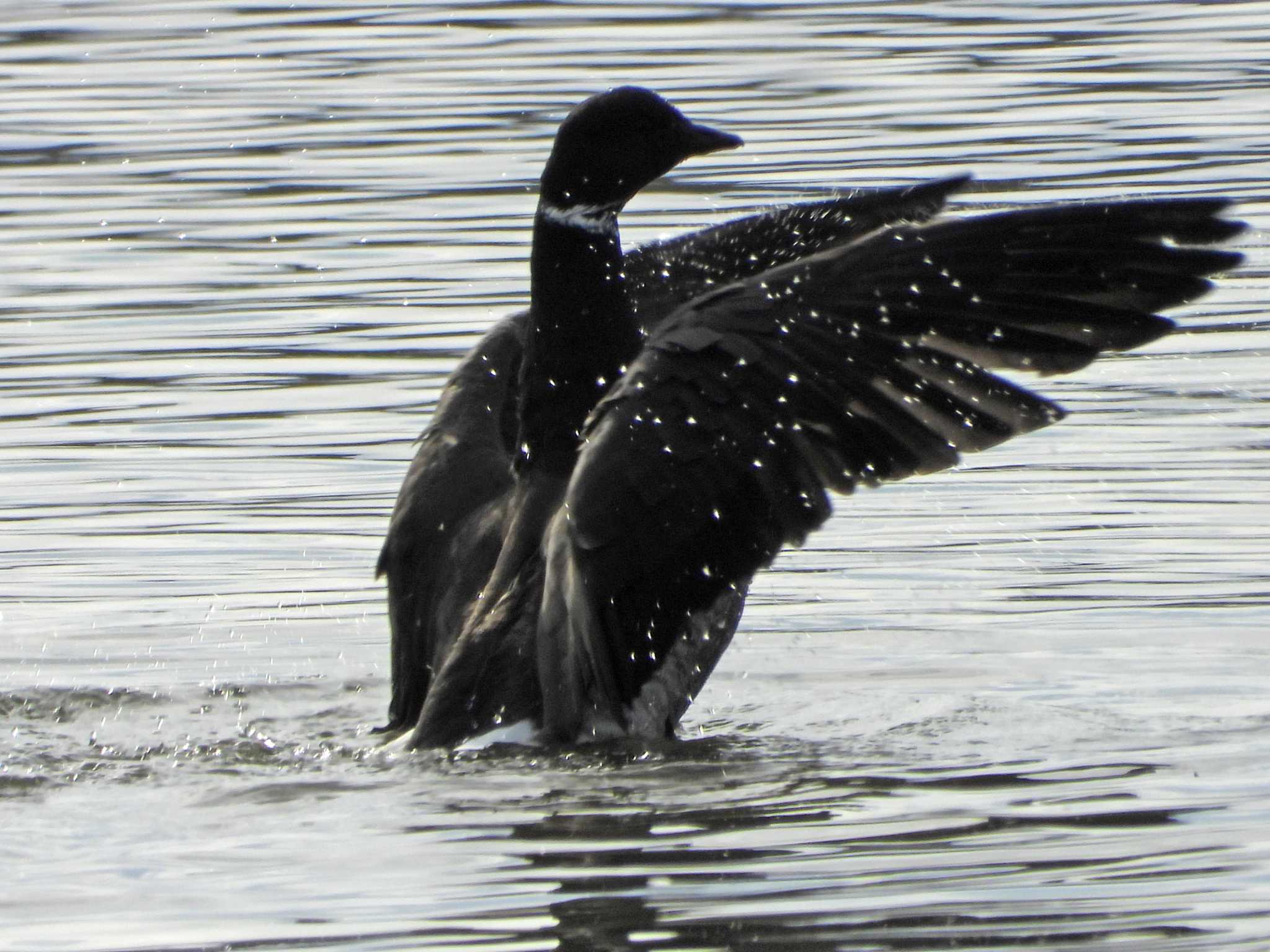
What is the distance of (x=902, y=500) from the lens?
349 inches

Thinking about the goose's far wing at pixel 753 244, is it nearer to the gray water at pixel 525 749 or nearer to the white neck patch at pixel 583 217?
the white neck patch at pixel 583 217

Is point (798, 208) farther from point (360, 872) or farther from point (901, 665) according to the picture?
point (360, 872)

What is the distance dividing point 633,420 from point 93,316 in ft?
19.8

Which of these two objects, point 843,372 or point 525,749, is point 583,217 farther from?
point 525,749

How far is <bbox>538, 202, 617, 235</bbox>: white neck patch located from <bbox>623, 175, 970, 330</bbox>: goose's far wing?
1.22 feet

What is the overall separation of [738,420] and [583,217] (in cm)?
115

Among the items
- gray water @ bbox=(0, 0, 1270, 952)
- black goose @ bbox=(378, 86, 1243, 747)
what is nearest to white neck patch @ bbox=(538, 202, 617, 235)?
black goose @ bbox=(378, 86, 1243, 747)

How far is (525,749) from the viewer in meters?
6.34

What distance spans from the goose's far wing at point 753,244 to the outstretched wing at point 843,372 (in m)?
1.10

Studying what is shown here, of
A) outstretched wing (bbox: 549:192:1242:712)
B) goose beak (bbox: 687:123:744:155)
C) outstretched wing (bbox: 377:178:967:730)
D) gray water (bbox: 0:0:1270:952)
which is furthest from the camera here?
goose beak (bbox: 687:123:744:155)

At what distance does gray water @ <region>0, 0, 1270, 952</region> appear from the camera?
16.6ft

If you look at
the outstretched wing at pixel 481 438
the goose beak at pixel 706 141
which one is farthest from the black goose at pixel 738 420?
the goose beak at pixel 706 141

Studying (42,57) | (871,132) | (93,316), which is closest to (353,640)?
(93,316)

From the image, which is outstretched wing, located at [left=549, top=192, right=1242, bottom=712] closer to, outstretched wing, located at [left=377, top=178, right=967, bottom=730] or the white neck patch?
outstretched wing, located at [left=377, top=178, right=967, bottom=730]
